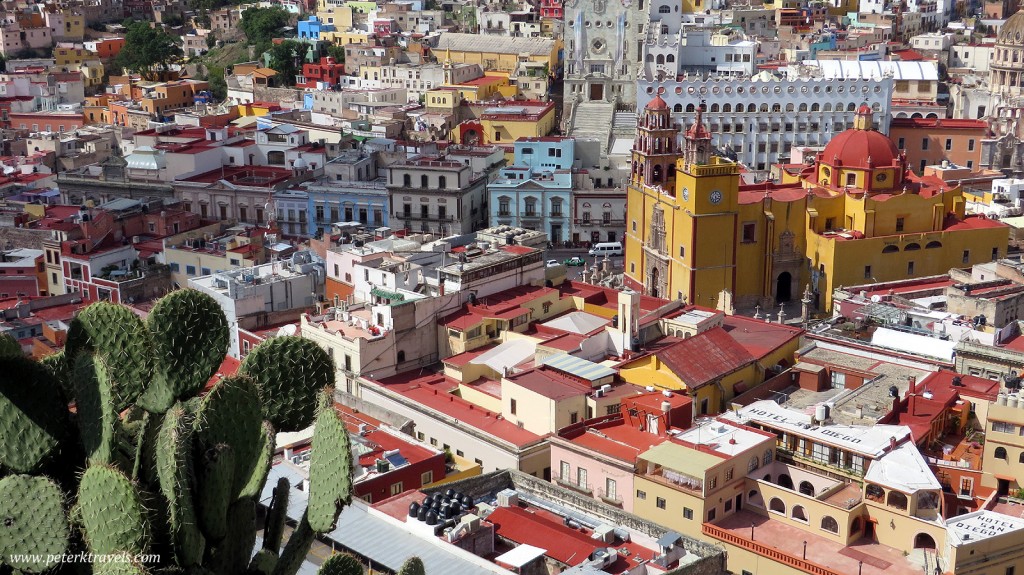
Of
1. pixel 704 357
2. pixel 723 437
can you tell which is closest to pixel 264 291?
pixel 704 357

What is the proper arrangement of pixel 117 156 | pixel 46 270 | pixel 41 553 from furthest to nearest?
pixel 117 156 → pixel 46 270 → pixel 41 553

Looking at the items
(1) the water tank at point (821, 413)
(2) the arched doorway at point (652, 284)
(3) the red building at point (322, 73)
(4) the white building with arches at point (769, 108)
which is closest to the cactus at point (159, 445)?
(1) the water tank at point (821, 413)

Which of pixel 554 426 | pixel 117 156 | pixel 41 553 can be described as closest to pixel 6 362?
pixel 41 553

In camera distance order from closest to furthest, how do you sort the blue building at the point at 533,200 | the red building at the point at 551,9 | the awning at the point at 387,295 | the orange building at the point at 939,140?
the awning at the point at 387,295
the blue building at the point at 533,200
the orange building at the point at 939,140
the red building at the point at 551,9

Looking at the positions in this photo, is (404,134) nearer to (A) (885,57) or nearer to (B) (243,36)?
(A) (885,57)

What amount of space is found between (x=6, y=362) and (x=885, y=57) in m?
84.3

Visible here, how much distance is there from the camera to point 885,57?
87.6 metres

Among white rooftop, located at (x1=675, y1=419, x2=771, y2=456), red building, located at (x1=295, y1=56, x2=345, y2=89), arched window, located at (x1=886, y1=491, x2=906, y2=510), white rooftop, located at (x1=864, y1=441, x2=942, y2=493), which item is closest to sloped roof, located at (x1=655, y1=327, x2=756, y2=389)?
white rooftop, located at (x1=675, y1=419, x2=771, y2=456)

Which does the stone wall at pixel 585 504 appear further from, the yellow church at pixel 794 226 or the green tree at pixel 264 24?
the green tree at pixel 264 24

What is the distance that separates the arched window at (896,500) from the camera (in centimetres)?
3024

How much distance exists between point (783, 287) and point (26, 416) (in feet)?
148

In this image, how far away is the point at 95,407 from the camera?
1043 centimetres

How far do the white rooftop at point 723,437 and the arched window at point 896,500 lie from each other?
11.8 ft

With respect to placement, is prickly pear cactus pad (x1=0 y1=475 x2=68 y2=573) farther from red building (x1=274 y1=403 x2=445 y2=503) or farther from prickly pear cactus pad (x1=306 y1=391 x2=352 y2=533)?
red building (x1=274 y1=403 x2=445 y2=503)
